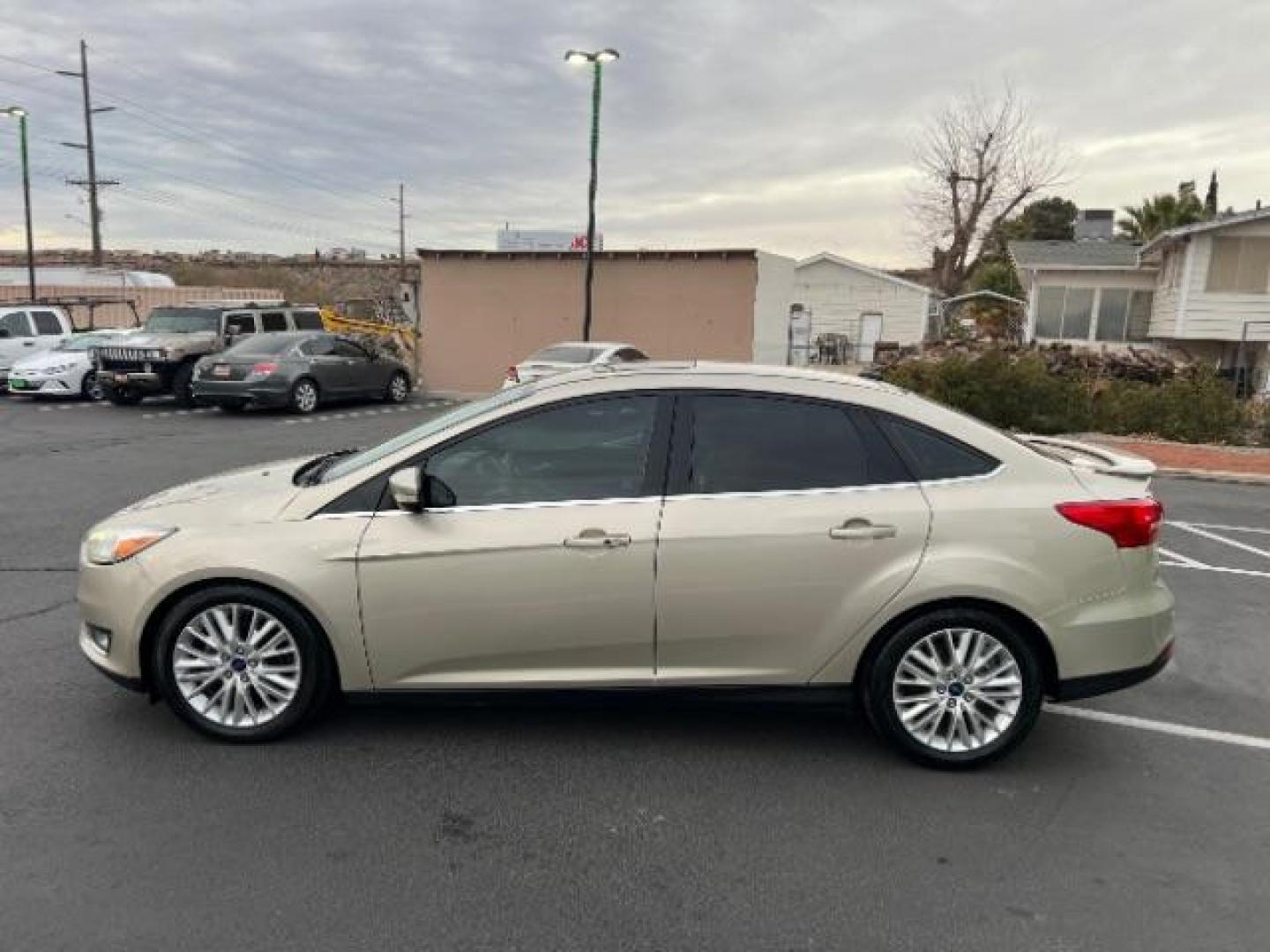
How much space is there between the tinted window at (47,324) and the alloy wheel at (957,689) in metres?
22.2

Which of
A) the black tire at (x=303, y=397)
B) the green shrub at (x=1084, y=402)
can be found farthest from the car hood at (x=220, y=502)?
the black tire at (x=303, y=397)

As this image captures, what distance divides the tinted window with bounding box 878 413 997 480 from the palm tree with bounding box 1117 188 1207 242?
125 feet

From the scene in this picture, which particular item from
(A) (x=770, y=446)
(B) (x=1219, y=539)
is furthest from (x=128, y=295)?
(A) (x=770, y=446)

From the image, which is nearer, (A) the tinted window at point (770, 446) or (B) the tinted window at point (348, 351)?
(A) the tinted window at point (770, 446)

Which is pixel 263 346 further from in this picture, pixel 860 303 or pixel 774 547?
pixel 860 303

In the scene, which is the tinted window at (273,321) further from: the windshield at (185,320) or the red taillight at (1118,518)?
the red taillight at (1118,518)

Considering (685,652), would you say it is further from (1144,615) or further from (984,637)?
(1144,615)

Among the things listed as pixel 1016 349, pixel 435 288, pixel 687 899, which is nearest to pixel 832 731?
pixel 687 899

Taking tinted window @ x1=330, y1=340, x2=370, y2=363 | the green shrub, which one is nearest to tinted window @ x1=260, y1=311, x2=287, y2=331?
tinted window @ x1=330, y1=340, x2=370, y2=363

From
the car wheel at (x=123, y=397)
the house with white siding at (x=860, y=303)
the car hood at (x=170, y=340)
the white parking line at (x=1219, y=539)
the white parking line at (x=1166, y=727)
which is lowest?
the car wheel at (x=123, y=397)

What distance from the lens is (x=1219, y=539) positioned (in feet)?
27.6

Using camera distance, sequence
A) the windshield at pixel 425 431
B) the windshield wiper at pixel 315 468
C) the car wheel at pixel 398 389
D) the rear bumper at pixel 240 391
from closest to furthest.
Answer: the windshield at pixel 425 431 < the windshield wiper at pixel 315 468 < the rear bumper at pixel 240 391 < the car wheel at pixel 398 389

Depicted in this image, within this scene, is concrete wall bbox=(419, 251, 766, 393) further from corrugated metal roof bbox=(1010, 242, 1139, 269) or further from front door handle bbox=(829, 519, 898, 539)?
front door handle bbox=(829, 519, 898, 539)

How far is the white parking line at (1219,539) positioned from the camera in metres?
7.92
